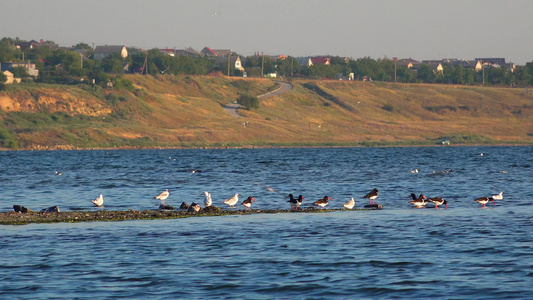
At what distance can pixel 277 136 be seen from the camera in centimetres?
14412

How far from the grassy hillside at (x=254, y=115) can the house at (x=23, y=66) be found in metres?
20.4

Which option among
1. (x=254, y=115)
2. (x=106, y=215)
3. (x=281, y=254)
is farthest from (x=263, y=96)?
(x=281, y=254)

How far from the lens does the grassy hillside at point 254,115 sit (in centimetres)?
13150

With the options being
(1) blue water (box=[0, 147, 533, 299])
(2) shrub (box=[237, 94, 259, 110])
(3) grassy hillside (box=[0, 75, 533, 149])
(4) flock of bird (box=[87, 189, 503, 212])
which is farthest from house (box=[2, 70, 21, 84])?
(4) flock of bird (box=[87, 189, 503, 212])

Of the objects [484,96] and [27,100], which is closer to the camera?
[27,100]

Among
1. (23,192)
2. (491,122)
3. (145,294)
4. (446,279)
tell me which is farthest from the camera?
(491,122)

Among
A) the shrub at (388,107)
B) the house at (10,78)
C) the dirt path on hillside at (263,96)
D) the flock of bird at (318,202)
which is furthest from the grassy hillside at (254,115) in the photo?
the flock of bird at (318,202)

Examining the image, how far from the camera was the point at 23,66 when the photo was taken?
162m

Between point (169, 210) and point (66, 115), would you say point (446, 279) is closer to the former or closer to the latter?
point (169, 210)

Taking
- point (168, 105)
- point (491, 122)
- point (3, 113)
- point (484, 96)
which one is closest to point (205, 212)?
point (3, 113)

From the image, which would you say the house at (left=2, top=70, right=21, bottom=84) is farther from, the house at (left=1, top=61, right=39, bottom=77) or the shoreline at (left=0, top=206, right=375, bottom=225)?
the shoreline at (left=0, top=206, right=375, bottom=225)

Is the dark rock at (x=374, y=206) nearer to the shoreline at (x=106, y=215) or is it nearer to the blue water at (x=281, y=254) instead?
the blue water at (x=281, y=254)

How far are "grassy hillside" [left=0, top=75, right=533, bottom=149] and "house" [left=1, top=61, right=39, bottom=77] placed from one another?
20414mm

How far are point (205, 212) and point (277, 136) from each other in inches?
4427
